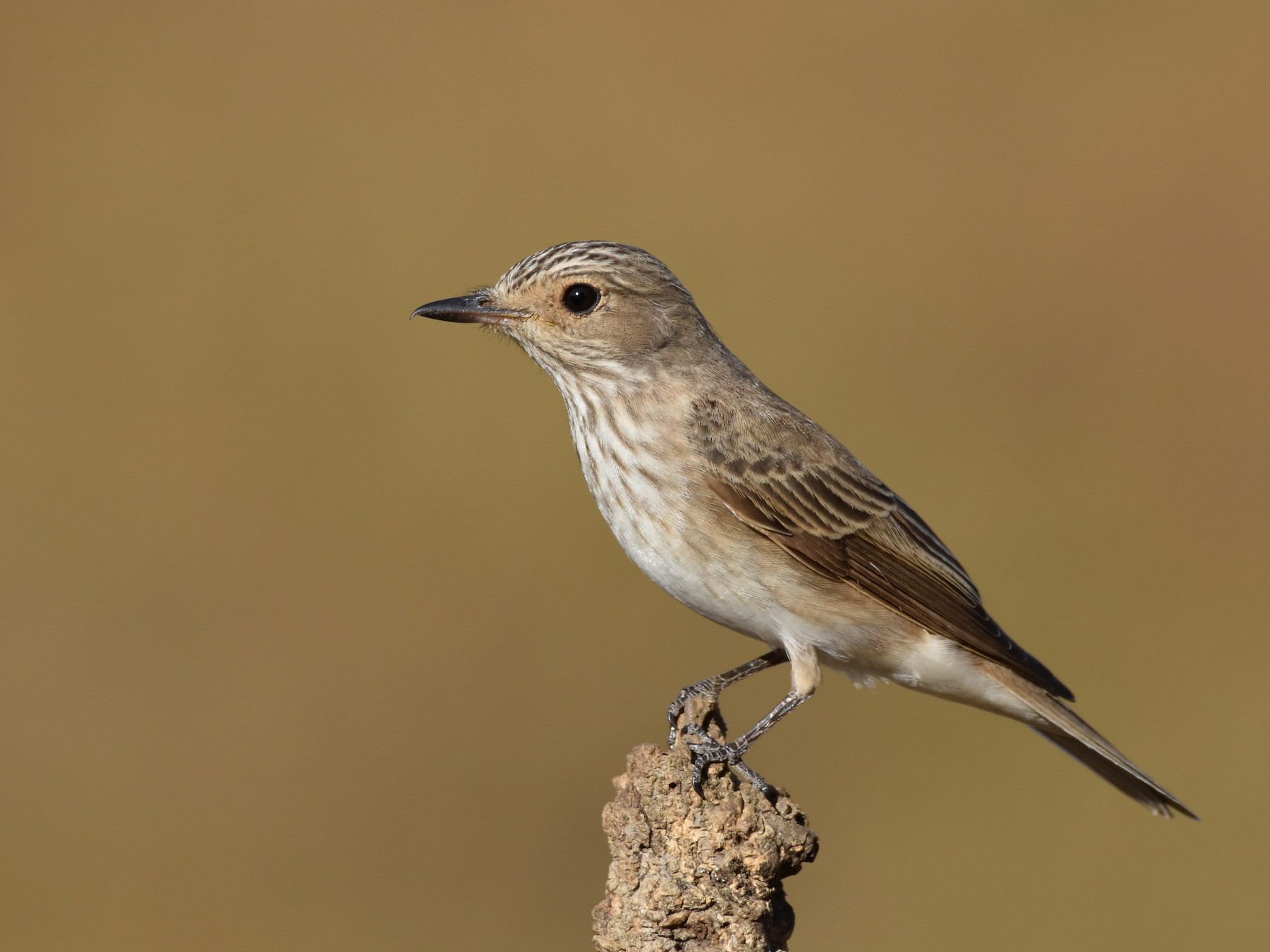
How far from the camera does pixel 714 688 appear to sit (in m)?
5.07

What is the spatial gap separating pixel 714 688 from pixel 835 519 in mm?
909

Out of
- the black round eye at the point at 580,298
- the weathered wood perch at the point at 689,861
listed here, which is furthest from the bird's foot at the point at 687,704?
the black round eye at the point at 580,298

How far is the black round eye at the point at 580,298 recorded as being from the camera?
5.49 meters

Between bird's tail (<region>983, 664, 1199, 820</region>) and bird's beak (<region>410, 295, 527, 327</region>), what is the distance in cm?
256

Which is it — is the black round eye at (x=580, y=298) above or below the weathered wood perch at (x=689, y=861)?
above

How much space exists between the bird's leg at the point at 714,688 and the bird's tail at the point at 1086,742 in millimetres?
928

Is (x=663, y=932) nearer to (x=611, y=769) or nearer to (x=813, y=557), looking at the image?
(x=813, y=557)

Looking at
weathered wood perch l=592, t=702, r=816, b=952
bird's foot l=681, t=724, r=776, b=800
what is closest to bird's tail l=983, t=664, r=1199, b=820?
bird's foot l=681, t=724, r=776, b=800

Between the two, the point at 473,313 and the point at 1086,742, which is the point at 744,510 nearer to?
the point at 473,313

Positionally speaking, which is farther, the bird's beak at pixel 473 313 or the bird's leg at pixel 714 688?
the bird's beak at pixel 473 313

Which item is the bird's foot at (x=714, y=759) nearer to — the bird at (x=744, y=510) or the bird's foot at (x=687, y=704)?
the bird's foot at (x=687, y=704)

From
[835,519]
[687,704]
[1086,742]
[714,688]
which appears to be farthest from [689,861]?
[1086,742]

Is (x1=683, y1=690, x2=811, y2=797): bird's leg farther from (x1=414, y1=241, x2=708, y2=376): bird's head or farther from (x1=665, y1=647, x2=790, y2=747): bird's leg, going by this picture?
(x1=414, y1=241, x2=708, y2=376): bird's head

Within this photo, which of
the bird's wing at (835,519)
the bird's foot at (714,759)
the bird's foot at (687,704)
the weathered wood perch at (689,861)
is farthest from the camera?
the bird's wing at (835,519)
